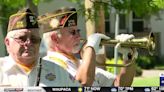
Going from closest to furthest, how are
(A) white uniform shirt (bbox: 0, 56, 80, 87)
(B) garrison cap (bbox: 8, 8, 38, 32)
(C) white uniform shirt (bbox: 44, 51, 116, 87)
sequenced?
Result: (A) white uniform shirt (bbox: 0, 56, 80, 87) → (B) garrison cap (bbox: 8, 8, 38, 32) → (C) white uniform shirt (bbox: 44, 51, 116, 87)

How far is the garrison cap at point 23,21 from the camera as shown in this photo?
3896mm

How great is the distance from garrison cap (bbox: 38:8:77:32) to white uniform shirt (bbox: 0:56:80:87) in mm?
386

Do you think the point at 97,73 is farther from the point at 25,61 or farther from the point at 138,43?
the point at 25,61

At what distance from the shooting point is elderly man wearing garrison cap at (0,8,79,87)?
3.79 m

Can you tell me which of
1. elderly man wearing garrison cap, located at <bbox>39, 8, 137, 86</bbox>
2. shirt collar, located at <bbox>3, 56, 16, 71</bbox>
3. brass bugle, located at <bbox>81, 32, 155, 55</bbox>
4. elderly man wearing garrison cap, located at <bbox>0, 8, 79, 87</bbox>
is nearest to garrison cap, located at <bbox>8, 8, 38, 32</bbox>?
elderly man wearing garrison cap, located at <bbox>0, 8, 79, 87</bbox>

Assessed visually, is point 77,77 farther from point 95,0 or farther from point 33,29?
point 95,0

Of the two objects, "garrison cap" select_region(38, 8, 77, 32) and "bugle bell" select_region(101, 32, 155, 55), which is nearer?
"bugle bell" select_region(101, 32, 155, 55)

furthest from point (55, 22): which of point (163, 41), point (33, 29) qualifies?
point (163, 41)

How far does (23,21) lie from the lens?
3906mm

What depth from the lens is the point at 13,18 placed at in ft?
13.1

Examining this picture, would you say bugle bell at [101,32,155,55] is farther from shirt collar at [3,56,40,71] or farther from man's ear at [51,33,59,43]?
shirt collar at [3,56,40,71]

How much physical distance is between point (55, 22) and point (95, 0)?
933mm

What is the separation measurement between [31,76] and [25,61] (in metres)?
0.11

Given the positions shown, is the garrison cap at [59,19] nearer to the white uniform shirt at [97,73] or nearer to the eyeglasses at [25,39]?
the white uniform shirt at [97,73]
